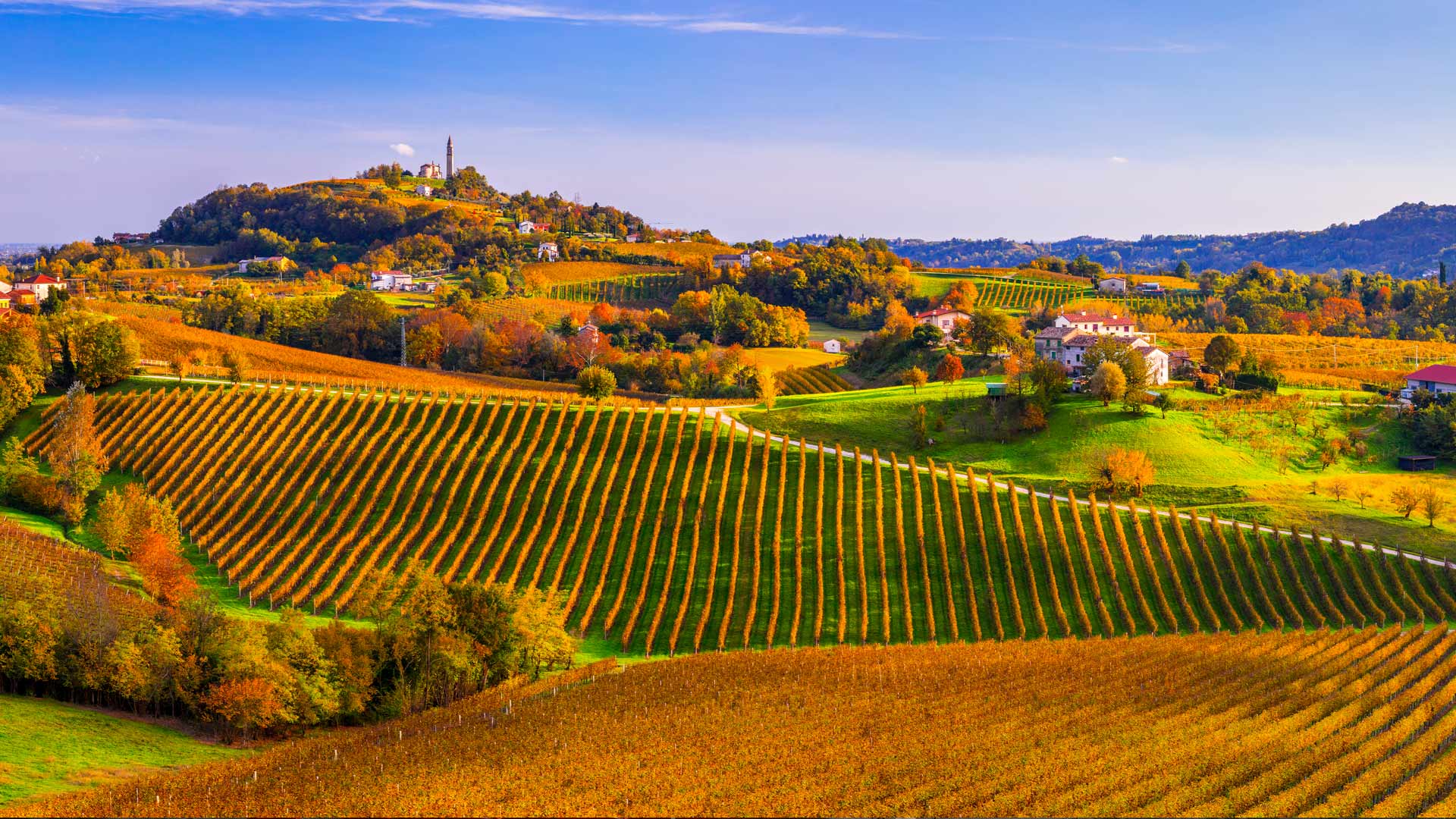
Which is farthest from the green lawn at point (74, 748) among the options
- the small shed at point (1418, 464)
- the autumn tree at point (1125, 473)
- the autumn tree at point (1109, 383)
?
the small shed at point (1418, 464)

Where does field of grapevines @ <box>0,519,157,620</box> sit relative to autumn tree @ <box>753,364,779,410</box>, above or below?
below

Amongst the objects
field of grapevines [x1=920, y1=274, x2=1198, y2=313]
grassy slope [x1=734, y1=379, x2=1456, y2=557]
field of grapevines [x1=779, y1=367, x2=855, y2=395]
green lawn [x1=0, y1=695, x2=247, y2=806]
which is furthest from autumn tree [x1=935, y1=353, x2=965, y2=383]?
green lawn [x1=0, y1=695, x2=247, y2=806]

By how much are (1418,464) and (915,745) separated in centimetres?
5229

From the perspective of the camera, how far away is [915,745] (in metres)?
32.0

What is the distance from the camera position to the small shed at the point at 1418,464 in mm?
68000

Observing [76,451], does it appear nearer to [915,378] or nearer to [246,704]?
[246,704]

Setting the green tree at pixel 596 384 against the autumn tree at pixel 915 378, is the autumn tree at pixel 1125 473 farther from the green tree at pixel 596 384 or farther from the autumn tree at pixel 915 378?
the green tree at pixel 596 384

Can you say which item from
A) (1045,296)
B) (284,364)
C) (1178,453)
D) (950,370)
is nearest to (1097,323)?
(950,370)

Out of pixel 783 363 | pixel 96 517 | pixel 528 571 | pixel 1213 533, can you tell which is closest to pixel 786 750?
pixel 528 571

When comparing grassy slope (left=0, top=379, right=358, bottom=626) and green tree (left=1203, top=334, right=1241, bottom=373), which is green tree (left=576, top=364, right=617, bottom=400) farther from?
→ green tree (left=1203, top=334, right=1241, bottom=373)

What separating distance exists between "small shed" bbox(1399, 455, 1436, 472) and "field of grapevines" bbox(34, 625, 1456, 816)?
98.7ft

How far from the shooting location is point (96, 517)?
60.2 m

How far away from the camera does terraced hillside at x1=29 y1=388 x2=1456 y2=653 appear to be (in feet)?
160

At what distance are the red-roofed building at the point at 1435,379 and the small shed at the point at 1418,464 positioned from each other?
999cm
